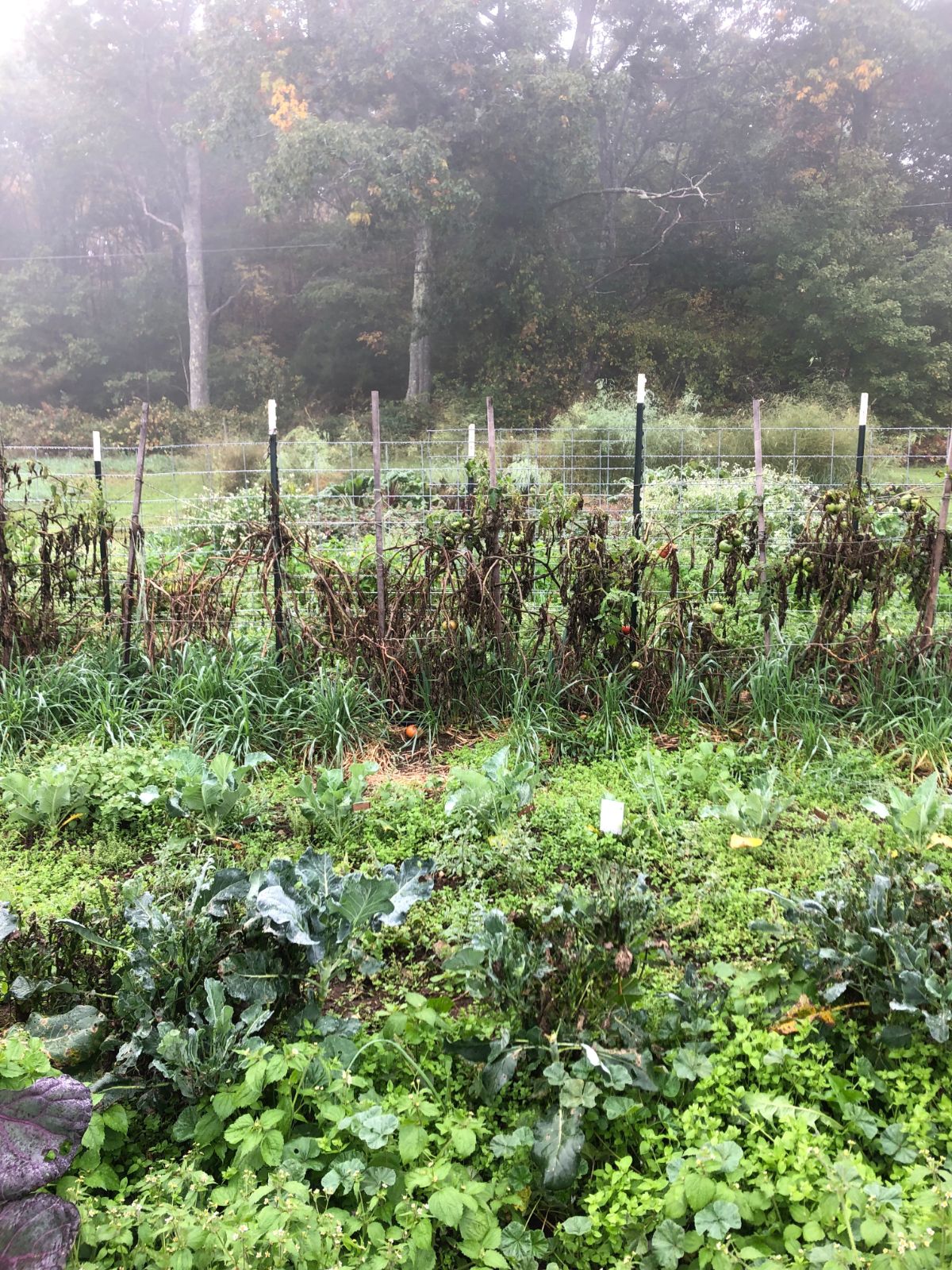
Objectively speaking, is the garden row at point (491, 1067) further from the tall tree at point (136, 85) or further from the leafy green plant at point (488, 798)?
the tall tree at point (136, 85)

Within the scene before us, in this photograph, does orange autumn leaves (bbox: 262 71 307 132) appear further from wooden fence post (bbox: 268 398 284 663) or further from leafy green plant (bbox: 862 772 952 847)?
leafy green plant (bbox: 862 772 952 847)

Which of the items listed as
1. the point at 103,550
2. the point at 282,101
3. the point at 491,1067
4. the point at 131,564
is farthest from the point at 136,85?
the point at 491,1067

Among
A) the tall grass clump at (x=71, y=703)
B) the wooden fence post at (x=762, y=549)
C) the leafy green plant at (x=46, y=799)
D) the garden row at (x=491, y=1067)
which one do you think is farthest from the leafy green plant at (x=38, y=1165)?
Answer: the wooden fence post at (x=762, y=549)

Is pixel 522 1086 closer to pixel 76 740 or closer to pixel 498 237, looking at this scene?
pixel 76 740

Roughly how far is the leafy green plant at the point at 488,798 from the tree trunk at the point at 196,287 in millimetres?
18549

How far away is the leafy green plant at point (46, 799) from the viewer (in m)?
3.09

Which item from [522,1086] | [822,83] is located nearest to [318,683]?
[522,1086]

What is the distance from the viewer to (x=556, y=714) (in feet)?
12.9

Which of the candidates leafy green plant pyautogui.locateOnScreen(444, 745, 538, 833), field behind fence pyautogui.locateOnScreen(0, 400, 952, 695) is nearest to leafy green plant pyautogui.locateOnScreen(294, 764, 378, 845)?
leafy green plant pyautogui.locateOnScreen(444, 745, 538, 833)

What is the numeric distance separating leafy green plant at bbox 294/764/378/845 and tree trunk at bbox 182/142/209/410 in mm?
18345

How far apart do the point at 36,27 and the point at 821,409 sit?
64.9ft

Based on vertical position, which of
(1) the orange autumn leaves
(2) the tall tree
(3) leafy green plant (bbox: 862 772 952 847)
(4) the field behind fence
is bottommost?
(3) leafy green plant (bbox: 862 772 952 847)

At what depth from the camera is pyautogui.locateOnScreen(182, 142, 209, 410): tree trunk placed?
771 inches

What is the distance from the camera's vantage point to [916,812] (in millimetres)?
2758
